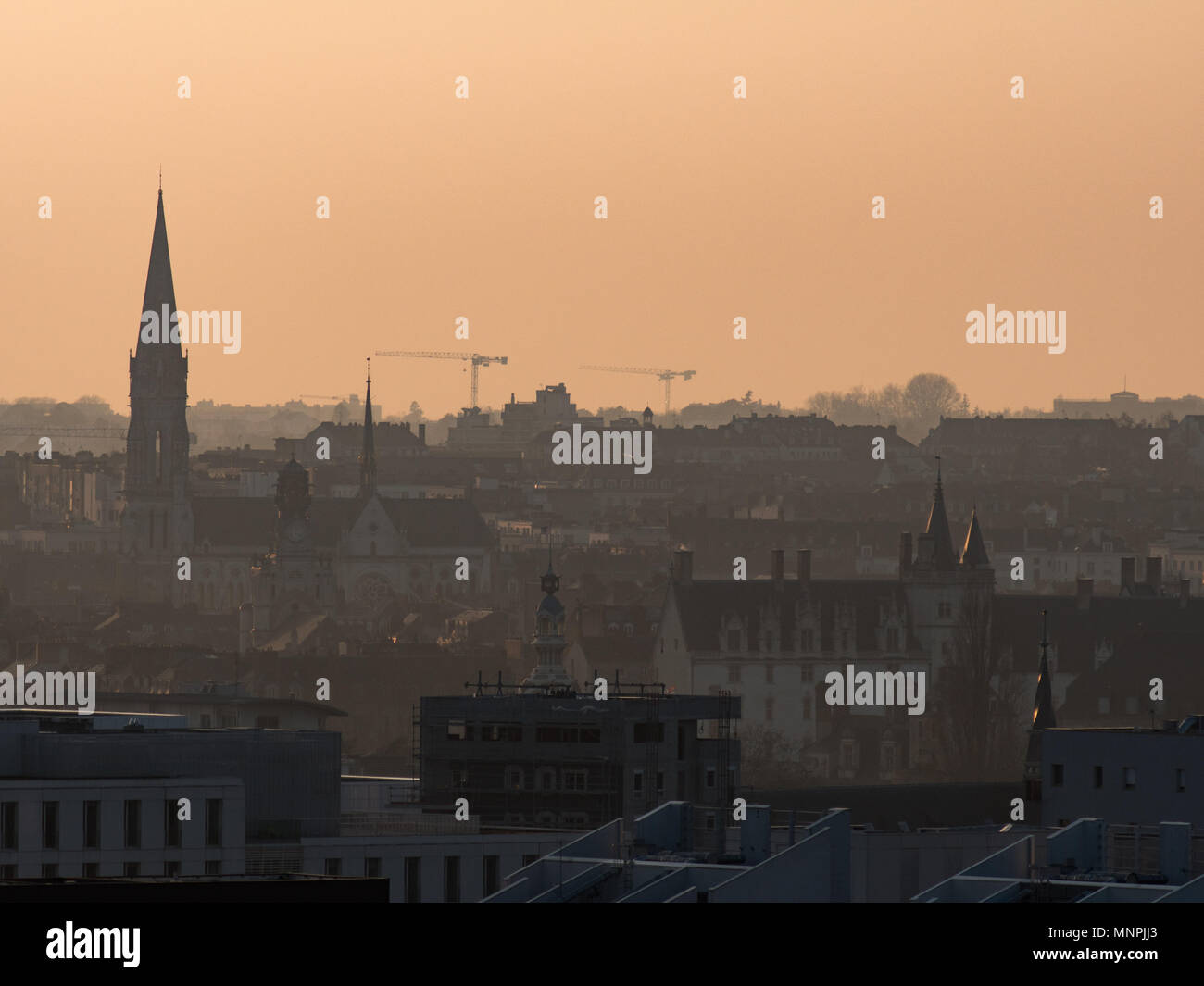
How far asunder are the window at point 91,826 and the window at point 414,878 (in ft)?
15.2

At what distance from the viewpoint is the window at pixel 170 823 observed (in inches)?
2650

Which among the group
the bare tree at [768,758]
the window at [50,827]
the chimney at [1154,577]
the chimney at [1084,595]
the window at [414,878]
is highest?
the chimney at [1154,577]

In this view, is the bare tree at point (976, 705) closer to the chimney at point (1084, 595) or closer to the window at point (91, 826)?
the chimney at point (1084, 595)

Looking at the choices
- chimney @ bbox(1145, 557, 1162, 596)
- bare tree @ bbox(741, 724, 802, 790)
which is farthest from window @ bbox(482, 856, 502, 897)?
chimney @ bbox(1145, 557, 1162, 596)

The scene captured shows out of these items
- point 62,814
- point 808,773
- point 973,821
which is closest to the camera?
point 62,814

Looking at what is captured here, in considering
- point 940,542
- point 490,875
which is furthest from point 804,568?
point 490,875

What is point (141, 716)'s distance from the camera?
87.9 meters

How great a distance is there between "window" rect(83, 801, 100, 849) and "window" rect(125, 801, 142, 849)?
435 millimetres

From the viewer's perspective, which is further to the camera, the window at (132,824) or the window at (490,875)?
the window at (490,875)

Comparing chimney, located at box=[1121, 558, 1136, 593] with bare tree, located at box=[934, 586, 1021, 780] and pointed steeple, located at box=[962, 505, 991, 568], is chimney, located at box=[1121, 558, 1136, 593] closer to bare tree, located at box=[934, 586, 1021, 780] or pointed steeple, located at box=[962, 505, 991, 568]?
pointed steeple, located at box=[962, 505, 991, 568]

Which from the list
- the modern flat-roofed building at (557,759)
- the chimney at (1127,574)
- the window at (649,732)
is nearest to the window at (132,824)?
the modern flat-roofed building at (557,759)
